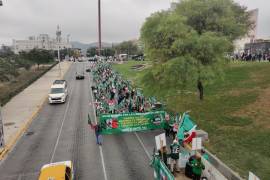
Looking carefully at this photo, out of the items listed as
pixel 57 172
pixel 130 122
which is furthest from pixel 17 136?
pixel 57 172

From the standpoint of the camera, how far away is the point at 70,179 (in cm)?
1209

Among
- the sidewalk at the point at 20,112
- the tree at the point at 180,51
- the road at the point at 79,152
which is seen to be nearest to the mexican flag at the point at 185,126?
the road at the point at 79,152

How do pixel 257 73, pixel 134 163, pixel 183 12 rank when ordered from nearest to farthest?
pixel 134 163 < pixel 183 12 < pixel 257 73

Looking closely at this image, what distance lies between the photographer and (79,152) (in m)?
16.4

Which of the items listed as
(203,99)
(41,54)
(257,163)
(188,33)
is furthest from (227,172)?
(41,54)

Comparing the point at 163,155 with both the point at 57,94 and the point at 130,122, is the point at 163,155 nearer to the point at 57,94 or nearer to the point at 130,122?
the point at 130,122

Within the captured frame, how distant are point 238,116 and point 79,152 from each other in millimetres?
13117

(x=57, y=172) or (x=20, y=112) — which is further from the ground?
(x=57, y=172)

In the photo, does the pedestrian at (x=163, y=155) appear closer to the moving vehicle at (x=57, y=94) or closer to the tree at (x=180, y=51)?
the tree at (x=180, y=51)

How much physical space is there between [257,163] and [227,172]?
2.41 metres

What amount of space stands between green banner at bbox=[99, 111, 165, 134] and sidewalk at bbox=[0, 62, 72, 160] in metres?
6.88

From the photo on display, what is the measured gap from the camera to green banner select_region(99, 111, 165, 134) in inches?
728

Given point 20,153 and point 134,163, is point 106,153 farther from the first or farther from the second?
point 20,153

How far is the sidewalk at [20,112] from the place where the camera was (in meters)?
19.8
